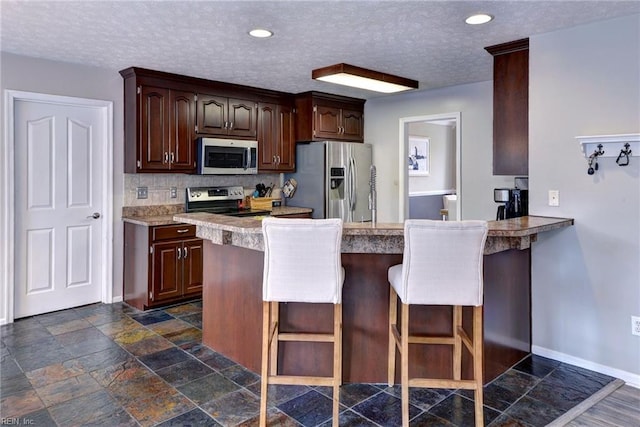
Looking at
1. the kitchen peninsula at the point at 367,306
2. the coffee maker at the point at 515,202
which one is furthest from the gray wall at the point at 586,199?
the coffee maker at the point at 515,202

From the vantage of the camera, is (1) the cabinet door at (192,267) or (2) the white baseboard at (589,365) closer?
(2) the white baseboard at (589,365)

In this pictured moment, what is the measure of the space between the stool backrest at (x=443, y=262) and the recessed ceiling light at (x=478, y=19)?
4.75 feet

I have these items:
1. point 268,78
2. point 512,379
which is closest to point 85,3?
point 268,78

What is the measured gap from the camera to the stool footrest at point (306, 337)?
8.20 feet

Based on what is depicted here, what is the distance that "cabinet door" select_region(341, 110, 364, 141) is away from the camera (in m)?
5.89

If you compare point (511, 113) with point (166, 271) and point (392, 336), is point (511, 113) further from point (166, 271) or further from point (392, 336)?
point (166, 271)

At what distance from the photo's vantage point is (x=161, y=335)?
11.8ft

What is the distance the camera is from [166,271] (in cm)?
435

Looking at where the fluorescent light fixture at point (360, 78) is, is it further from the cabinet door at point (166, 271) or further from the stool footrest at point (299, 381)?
the stool footrest at point (299, 381)

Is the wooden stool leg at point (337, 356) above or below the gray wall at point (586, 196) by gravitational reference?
below

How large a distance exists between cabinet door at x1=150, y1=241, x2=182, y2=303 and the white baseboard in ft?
10.6

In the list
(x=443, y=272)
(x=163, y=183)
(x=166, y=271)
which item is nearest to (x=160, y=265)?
(x=166, y=271)

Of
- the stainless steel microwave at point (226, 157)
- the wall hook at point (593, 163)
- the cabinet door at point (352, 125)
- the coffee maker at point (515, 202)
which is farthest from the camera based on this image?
the cabinet door at point (352, 125)

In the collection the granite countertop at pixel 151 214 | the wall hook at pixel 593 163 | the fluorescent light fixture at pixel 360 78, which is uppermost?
the fluorescent light fixture at pixel 360 78
